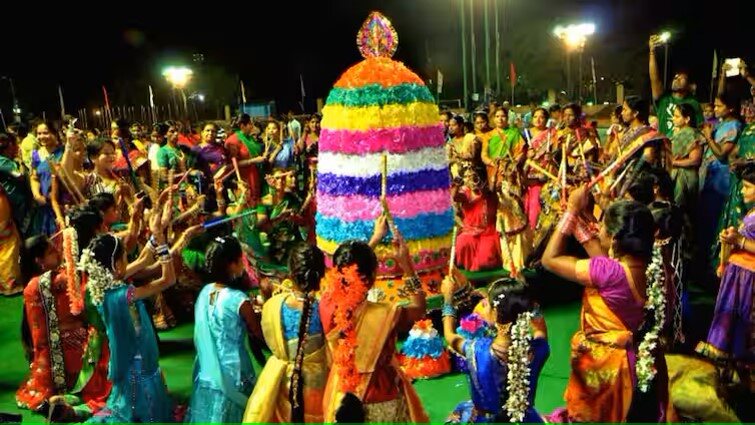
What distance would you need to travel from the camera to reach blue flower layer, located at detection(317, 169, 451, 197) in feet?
16.6

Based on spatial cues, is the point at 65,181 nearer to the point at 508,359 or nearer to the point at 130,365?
the point at 130,365

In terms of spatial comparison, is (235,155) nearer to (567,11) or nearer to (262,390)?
(262,390)

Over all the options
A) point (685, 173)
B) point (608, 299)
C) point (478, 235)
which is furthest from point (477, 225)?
point (608, 299)

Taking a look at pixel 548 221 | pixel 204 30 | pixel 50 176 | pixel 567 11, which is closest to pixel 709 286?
pixel 548 221

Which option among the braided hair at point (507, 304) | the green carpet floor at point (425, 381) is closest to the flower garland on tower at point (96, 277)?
the green carpet floor at point (425, 381)

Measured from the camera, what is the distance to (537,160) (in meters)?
7.38

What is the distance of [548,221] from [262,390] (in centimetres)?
433

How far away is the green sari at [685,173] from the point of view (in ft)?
20.8

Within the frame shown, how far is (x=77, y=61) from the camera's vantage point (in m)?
24.6

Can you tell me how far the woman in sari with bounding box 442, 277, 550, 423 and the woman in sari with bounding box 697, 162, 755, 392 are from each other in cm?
219

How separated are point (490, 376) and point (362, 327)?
61 centimetres

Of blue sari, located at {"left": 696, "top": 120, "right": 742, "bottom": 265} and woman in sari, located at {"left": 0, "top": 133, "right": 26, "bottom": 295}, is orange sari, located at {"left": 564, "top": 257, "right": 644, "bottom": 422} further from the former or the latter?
woman in sari, located at {"left": 0, "top": 133, "right": 26, "bottom": 295}

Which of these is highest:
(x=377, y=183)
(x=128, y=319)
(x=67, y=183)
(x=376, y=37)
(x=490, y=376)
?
(x=376, y=37)

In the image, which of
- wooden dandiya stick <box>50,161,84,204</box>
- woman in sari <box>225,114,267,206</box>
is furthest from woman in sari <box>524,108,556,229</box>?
wooden dandiya stick <box>50,161,84,204</box>
